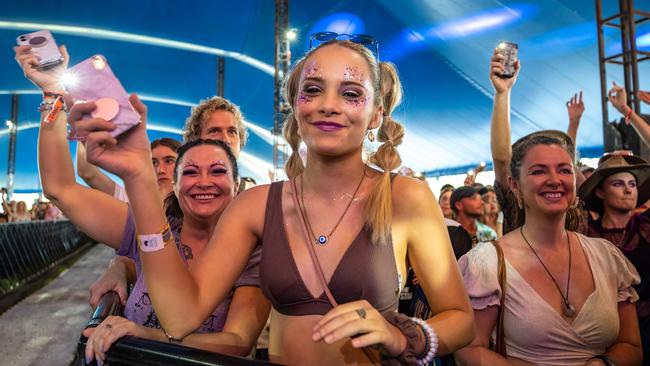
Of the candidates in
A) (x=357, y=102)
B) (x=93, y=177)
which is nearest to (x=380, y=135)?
(x=357, y=102)

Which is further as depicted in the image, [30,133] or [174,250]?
[30,133]

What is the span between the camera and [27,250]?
7.87 m

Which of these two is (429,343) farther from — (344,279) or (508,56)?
(508,56)

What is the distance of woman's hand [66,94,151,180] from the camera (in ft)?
3.18

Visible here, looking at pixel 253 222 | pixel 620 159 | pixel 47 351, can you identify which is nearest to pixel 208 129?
pixel 253 222

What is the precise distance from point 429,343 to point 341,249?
0.33 m

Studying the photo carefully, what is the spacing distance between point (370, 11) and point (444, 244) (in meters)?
13.5

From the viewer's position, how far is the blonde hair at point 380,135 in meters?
1.27

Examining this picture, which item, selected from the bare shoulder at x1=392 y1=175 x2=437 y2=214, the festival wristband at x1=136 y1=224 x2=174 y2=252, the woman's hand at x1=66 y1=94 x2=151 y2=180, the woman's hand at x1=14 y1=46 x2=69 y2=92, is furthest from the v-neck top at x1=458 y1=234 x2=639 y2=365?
the woman's hand at x1=14 y1=46 x2=69 y2=92

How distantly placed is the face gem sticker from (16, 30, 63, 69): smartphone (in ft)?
1.71

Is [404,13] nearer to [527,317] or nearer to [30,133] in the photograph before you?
[527,317]

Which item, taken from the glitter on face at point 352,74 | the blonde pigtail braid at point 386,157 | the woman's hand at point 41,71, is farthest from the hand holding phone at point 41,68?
the blonde pigtail braid at point 386,157

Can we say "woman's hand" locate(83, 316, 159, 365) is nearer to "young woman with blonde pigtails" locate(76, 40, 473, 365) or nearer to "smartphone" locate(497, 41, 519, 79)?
"young woman with blonde pigtails" locate(76, 40, 473, 365)

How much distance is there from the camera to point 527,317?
1714 millimetres
